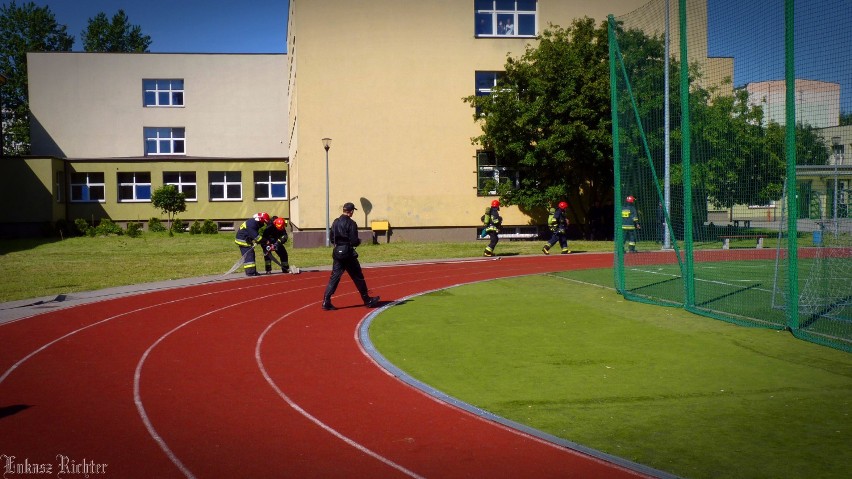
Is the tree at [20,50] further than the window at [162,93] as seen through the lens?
Yes

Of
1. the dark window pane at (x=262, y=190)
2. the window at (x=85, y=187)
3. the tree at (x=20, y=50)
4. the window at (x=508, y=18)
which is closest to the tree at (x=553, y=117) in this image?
the window at (x=508, y=18)

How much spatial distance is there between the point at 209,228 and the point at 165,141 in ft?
29.3

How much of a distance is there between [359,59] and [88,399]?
27.9m

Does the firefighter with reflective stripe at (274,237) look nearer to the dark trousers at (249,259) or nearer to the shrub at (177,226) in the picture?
the dark trousers at (249,259)

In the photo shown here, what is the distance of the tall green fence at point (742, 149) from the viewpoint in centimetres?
1069

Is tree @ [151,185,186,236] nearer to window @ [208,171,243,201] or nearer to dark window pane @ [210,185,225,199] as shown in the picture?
dark window pane @ [210,185,225,199]

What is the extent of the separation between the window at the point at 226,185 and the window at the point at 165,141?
361 cm

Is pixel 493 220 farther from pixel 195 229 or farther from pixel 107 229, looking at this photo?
pixel 107 229

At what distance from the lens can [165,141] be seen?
163 feet

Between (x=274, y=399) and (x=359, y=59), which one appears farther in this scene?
(x=359, y=59)

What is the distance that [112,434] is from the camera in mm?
6828

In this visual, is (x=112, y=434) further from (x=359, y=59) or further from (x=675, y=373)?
(x=359, y=59)

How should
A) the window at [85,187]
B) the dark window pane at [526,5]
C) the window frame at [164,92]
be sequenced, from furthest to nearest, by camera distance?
the window frame at [164,92] < the window at [85,187] < the dark window pane at [526,5]

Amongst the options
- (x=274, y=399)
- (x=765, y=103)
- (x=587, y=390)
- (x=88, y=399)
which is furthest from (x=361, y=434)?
(x=765, y=103)
